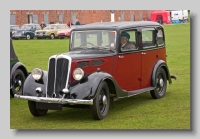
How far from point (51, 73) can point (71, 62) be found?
→ 0.42m

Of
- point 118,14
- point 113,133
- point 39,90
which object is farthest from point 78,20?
point 113,133

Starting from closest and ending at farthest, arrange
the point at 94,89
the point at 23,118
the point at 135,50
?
1. the point at 94,89
2. the point at 23,118
3. the point at 135,50

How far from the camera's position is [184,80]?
11.5 metres

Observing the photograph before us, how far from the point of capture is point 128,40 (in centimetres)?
1085

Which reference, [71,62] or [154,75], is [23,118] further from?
[154,75]

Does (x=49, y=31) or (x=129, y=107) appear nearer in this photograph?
(x=49, y=31)

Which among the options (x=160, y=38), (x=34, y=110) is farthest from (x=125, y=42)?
(x=34, y=110)

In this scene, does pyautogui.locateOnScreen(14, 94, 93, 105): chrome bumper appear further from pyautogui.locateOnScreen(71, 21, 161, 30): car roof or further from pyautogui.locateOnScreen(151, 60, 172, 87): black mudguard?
pyautogui.locateOnScreen(151, 60, 172, 87): black mudguard

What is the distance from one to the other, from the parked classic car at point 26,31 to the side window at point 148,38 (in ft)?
6.98

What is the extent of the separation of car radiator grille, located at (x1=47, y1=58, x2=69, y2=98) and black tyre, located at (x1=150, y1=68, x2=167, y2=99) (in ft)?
7.92

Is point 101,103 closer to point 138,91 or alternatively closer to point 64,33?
point 138,91

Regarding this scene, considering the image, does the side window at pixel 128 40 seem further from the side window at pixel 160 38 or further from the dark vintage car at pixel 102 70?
the side window at pixel 160 38

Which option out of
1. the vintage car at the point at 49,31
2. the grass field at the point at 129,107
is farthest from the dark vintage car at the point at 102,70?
the vintage car at the point at 49,31

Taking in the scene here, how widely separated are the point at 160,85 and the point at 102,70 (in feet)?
6.37
